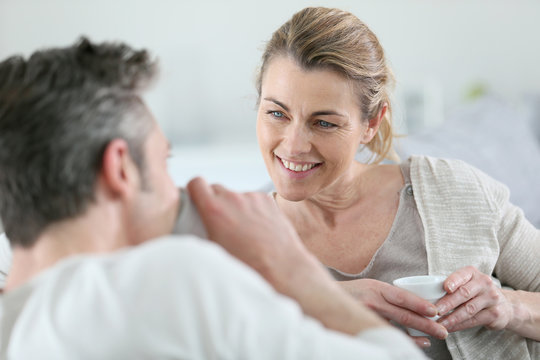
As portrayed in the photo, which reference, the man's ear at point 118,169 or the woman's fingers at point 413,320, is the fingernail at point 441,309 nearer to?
the woman's fingers at point 413,320

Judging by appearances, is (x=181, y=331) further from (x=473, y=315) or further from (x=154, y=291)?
(x=473, y=315)

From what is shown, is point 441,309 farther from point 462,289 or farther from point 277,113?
point 277,113

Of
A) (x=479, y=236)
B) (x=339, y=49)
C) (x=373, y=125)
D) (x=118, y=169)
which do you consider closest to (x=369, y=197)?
(x=373, y=125)

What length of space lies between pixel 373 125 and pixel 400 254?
0.39 m

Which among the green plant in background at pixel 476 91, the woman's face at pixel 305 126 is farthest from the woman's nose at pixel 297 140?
the green plant in background at pixel 476 91

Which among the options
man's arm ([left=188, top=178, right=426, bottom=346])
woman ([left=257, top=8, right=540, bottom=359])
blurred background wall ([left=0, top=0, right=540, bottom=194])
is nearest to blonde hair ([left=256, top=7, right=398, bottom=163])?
woman ([left=257, top=8, right=540, bottom=359])

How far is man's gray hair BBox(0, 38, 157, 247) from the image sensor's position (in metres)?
0.90

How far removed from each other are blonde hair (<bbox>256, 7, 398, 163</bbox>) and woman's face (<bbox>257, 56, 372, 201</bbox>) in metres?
0.03

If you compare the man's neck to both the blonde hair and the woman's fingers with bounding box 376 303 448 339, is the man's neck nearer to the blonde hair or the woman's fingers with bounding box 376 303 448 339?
the woman's fingers with bounding box 376 303 448 339

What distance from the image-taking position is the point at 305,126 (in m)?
1.69

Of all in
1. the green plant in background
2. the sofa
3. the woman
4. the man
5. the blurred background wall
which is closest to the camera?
the man

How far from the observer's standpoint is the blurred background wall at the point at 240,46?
409 cm

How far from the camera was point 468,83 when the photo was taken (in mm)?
4527

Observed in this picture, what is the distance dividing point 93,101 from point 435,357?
1143mm
